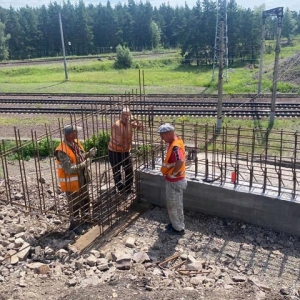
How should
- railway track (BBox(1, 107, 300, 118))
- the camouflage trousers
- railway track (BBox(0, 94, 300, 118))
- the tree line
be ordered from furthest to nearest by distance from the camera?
the tree line, railway track (BBox(0, 94, 300, 118)), railway track (BBox(1, 107, 300, 118)), the camouflage trousers

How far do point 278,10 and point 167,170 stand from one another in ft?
32.7

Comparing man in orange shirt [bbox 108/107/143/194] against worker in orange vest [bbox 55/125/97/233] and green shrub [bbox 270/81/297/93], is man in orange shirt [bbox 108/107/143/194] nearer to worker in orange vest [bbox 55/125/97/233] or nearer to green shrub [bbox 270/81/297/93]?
worker in orange vest [bbox 55/125/97/233]

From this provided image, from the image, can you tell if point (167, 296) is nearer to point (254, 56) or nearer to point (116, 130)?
point (116, 130)

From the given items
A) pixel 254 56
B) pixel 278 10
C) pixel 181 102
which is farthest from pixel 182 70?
pixel 278 10

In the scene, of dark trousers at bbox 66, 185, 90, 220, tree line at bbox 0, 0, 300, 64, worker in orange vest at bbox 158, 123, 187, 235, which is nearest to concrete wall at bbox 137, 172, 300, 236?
worker in orange vest at bbox 158, 123, 187, 235

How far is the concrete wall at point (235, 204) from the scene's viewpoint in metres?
5.98

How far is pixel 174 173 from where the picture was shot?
5762mm

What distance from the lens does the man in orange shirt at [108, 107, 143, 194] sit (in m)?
6.92

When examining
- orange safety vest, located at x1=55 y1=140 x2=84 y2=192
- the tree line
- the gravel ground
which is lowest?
the gravel ground

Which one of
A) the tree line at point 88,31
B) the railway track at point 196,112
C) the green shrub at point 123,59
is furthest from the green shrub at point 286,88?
the tree line at point 88,31

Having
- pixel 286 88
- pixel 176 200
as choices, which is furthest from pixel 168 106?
pixel 176 200

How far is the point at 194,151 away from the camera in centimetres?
775

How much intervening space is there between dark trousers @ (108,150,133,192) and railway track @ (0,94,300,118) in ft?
21.7

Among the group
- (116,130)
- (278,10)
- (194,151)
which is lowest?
(194,151)
